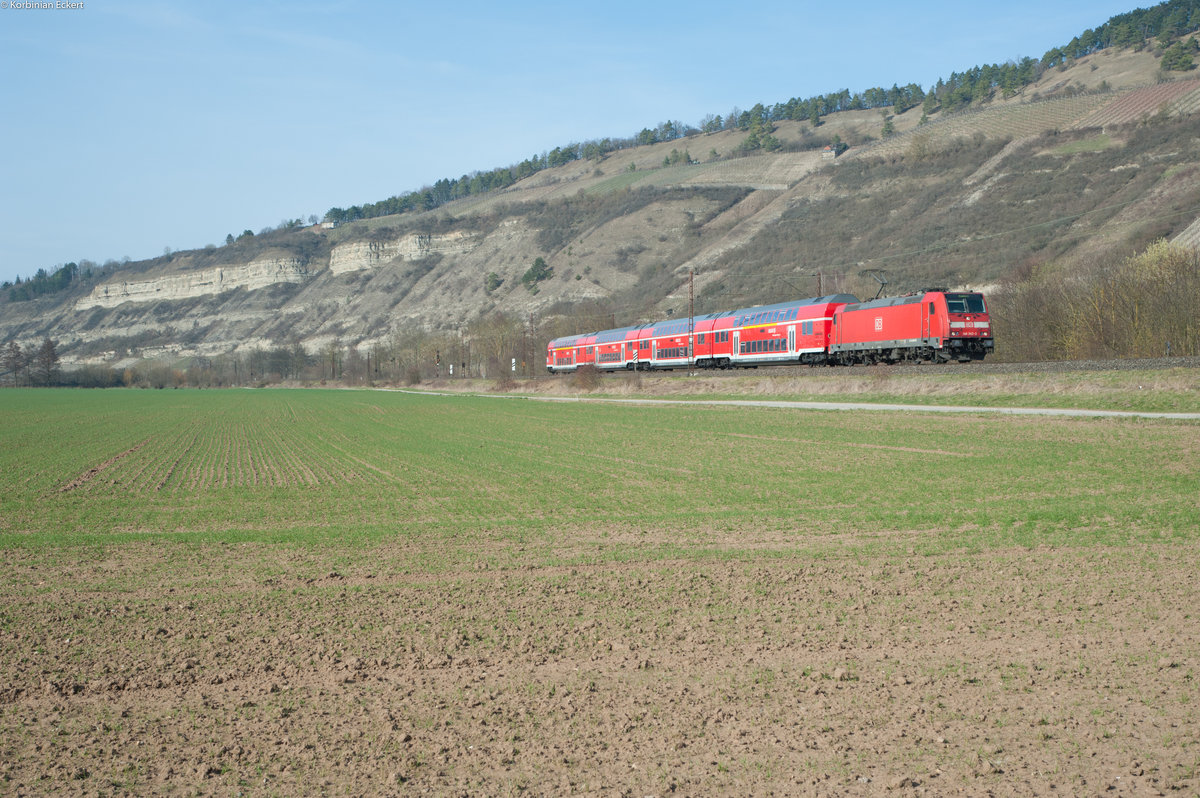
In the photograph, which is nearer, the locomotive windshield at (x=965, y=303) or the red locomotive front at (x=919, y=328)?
the locomotive windshield at (x=965, y=303)

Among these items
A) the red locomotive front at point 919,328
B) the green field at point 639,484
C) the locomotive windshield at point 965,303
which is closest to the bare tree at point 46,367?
the green field at point 639,484

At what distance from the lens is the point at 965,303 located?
40.5 meters

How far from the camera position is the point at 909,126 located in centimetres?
19775

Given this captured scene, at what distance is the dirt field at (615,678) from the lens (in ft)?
19.6

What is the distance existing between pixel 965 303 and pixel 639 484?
87.5ft

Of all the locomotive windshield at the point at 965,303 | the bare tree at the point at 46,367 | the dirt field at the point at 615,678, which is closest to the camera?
the dirt field at the point at 615,678

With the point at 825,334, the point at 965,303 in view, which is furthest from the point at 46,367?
the point at 965,303

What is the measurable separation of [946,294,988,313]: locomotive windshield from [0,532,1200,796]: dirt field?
3011cm

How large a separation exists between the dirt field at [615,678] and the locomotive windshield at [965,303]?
30106mm

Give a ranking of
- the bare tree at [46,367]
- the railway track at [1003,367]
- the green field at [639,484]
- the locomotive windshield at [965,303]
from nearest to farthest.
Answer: the green field at [639,484] < the railway track at [1003,367] < the locomotive windshield at [965,303] < the bare tree at [46,367]

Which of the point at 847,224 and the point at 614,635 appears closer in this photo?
the point at 614,635

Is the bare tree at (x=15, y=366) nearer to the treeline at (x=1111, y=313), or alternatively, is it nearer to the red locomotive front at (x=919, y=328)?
the red locomotive front at (x=919, y=328)

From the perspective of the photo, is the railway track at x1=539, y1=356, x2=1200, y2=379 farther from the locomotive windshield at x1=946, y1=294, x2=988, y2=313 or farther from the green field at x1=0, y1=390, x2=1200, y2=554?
the green field at x1=0, y1=390, x2=1200, y2=554

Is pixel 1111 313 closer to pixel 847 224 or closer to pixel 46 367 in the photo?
pixel 847 224
